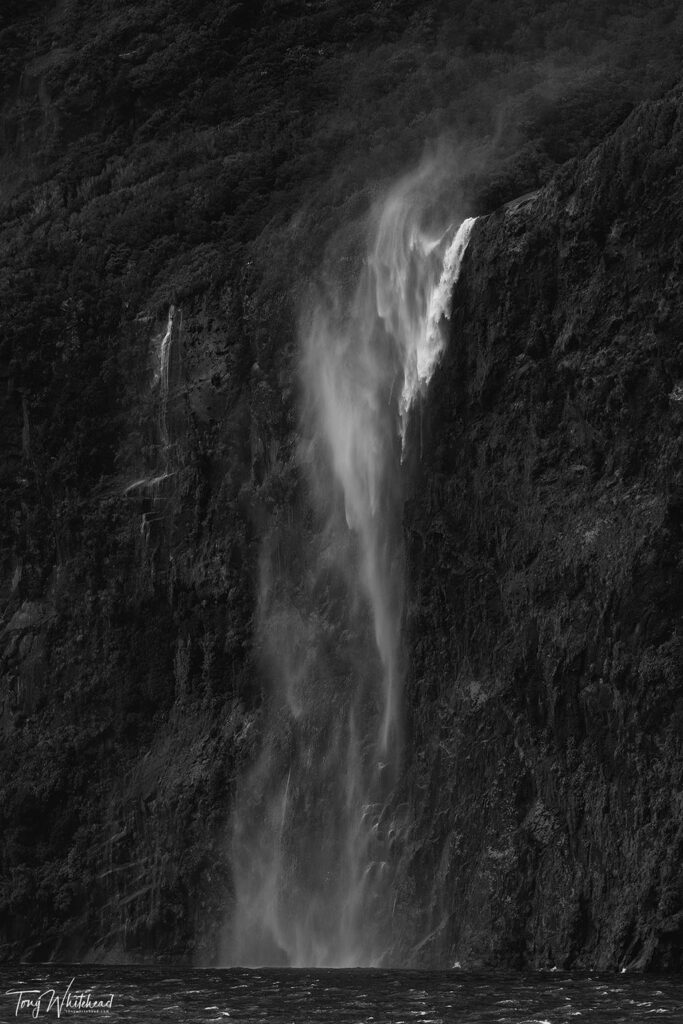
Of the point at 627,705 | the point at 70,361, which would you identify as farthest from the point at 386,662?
the point at 70,361

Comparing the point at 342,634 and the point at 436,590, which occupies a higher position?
the point at 436,590

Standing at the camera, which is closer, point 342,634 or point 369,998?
point 369,998

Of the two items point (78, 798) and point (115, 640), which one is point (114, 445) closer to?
point (115, 640)
